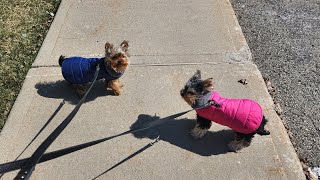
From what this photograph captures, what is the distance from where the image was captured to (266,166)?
173 inches

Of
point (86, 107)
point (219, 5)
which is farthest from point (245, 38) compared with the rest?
point (86, 107)

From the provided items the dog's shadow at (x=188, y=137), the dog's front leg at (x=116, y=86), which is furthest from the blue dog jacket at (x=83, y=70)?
the dog's shadow at (x=188, y=137)

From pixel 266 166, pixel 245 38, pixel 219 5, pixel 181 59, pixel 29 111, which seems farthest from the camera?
pixel 219 5

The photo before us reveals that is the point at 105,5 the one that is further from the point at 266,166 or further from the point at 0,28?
the point at 266,166

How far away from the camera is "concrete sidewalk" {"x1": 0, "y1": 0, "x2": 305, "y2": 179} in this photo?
437cm

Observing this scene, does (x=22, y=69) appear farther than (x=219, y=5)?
No

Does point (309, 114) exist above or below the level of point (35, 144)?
below

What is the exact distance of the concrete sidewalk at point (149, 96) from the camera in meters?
4.37

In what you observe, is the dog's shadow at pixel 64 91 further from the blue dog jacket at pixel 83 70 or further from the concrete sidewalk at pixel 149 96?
the blue dog jacket at pixel 83 70

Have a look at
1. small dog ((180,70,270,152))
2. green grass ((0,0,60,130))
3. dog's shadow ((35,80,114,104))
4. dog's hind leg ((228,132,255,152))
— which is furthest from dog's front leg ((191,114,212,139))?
green grass ((0,0,60,130))

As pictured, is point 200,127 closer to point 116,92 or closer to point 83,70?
point 116,92

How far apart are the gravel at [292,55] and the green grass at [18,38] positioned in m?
3.42

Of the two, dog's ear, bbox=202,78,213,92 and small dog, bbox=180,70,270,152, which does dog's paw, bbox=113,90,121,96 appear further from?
dog's ear, bbox=202,78,213,92

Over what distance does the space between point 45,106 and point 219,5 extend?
11.8 feet
